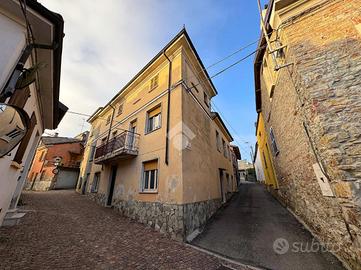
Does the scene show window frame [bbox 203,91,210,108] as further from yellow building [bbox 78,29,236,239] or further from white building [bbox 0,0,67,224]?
white building [bbox 0,0,67,224]

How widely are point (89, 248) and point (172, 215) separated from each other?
8.98ft

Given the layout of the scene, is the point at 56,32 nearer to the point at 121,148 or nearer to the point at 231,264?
the point at 121,148

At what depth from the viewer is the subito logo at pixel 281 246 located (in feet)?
14.3

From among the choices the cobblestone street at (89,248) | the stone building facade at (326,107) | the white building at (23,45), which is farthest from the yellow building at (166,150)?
the white building at (23,45)

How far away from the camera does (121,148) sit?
8.34 m

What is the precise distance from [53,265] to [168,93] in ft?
23.9

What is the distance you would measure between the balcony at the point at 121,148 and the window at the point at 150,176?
3.67 ft

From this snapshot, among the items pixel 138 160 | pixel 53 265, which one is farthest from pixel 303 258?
pixel 138 160

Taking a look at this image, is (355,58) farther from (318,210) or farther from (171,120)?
(171,120)

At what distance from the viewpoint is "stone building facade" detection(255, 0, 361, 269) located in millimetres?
3139

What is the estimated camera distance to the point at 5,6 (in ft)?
8.52

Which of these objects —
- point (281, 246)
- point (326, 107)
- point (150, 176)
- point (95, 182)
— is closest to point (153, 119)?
point (150, 176)

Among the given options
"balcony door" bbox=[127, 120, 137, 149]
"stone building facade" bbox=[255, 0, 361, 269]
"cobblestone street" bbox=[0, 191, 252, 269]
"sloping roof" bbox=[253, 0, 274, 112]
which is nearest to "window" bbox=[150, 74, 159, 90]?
"balcony door" bbox=[127, 120, 137, 149]

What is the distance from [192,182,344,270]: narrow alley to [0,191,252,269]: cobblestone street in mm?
838
